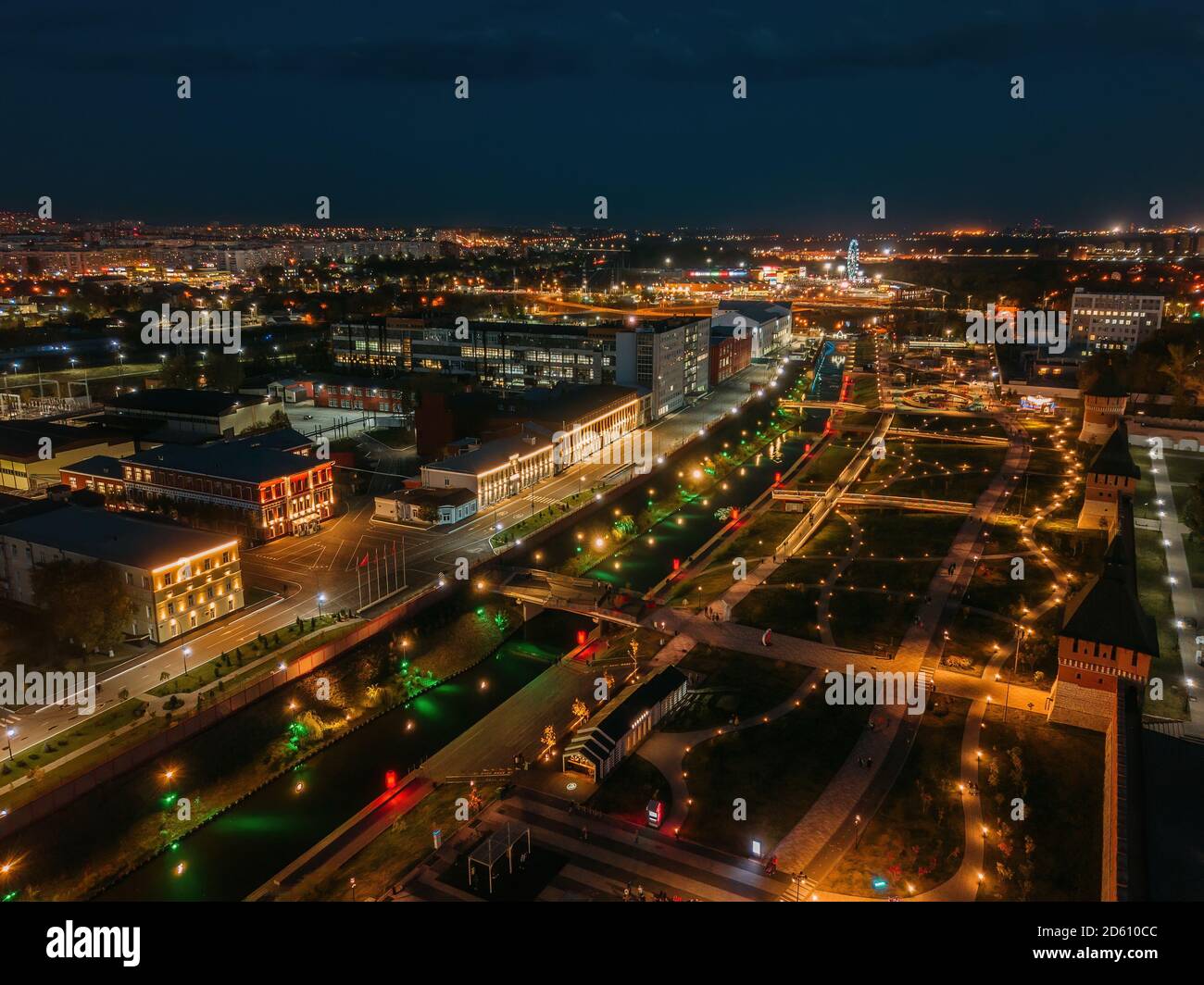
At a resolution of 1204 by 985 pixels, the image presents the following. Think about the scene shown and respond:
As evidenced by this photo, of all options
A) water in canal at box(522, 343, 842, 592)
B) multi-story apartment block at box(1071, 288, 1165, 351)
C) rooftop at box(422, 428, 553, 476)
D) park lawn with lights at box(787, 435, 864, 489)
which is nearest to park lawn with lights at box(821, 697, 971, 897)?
water in canal at box(522, 343, 842, 592)

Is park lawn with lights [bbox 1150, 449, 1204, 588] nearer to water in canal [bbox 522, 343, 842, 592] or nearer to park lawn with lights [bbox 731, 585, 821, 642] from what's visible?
park lawn with lights [bbox 731, 585, 821, 642]

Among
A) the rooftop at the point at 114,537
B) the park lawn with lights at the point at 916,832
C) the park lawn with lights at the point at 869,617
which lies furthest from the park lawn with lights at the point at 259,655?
the park lawn with lights at the point at 916,832

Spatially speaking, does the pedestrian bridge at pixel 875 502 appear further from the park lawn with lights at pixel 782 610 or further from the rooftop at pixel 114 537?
the rooftop at pixel 114 537

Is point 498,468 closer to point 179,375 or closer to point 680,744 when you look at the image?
point 680,744

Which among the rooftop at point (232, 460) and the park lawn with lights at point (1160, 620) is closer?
the park lawn with lights at point (1160, 620)

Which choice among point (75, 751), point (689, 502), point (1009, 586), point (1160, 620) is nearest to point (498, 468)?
point (689, 502)
